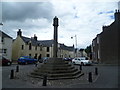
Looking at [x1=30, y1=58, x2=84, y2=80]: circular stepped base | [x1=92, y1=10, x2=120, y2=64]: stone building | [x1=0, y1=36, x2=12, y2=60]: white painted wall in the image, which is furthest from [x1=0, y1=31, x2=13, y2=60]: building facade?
[x1=92, y1=10, x2=120, y2=64]: stone building

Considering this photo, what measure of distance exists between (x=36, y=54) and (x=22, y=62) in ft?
60.3

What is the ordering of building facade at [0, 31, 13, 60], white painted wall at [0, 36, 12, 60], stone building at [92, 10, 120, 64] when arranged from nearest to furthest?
stone building at [92, 10, 120, 64] < building facade at [0, 31, 13, 60] < white painted wall at [0, 36, 12, 60]

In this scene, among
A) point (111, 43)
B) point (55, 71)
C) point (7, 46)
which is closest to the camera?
point (55, 71)

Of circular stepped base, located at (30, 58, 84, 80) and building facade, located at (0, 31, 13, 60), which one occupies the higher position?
building facade, located at (0, 31, 13, 60)

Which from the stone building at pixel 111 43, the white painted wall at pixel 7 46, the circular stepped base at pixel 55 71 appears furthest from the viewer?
the white painted wall at pixel 7 46

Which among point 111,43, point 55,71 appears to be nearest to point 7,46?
point 111,43

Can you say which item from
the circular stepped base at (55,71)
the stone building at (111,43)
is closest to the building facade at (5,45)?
the circular stepped base at (55,71)

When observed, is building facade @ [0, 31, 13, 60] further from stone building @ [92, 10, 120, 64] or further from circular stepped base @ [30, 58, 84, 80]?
stone building @ [92, 10, 120, 64]

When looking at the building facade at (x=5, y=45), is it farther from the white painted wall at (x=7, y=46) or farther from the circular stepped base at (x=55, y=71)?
the circular stepped base at (x=55, y=71)

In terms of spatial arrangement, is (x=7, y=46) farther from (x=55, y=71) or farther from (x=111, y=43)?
(x=55, y=71)

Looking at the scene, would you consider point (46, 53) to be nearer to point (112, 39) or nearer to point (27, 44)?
point (27, 44)

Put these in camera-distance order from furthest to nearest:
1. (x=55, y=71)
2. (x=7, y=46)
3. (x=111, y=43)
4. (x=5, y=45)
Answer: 1. (x=7, y=46)
2. (x=5, y=45)
3. (x=111, y=43)
4. (x=55, y=71)

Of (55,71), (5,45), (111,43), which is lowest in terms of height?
(55,71)

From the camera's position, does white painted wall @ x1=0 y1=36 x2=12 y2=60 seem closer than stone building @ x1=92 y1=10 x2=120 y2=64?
No
